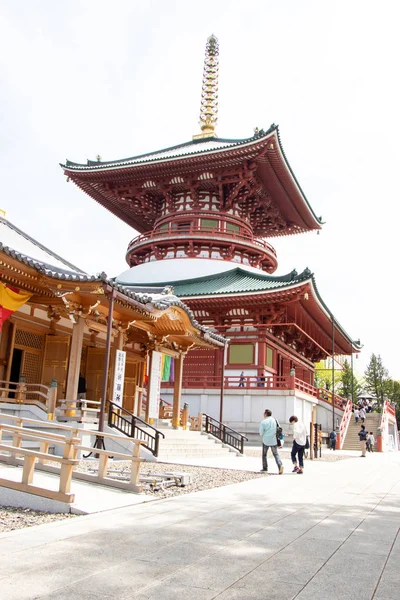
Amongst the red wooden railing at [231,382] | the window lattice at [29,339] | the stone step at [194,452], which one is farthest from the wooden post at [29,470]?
the red wooden railing at [231,382]

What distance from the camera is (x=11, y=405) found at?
14.7 m

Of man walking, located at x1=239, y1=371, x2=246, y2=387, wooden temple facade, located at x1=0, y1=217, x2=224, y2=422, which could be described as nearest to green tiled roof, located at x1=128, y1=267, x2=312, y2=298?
man walking, located at x1=239, y1=371, x2=246, y2=387

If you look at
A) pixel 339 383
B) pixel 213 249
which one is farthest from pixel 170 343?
pixel 339 383

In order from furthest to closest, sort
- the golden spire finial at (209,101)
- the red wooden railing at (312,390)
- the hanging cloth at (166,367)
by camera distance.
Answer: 1. the golden spire finial at (209,101)
2. the red wooden railing at (312,390)
3. the hanging cloth at (166,367)

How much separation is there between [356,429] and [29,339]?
24.7 meters

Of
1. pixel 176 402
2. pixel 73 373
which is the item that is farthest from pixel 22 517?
pixel 176 402

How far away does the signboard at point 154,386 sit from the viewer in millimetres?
19609

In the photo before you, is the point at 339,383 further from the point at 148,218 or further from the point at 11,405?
the point at 11,405

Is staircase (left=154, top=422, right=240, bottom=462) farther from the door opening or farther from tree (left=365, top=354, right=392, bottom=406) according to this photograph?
tree (left=365, top=354, right=392, bottom=406)

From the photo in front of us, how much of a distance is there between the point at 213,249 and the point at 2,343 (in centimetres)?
2000

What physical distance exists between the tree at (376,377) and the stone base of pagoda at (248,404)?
1943 inches

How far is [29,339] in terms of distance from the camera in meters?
17.0

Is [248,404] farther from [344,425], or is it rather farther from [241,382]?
[344,425]

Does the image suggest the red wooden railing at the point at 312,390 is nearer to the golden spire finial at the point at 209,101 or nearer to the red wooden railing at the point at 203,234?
the red wooden railing at the point at 203,234
